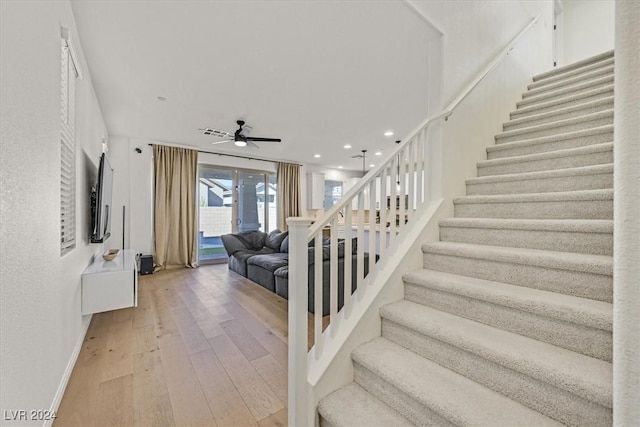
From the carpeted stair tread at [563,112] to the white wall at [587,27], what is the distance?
3518 millimetres

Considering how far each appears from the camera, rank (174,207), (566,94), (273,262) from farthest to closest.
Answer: (174,207)
(273,262)
(566,94)

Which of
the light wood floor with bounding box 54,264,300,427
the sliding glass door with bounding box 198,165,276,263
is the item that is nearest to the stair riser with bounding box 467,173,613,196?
the light wood floor with bounding box 54,264,300,427

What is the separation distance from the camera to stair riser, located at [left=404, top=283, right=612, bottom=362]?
1.09m

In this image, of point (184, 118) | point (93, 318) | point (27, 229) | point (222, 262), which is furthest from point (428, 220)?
point (222, 262)

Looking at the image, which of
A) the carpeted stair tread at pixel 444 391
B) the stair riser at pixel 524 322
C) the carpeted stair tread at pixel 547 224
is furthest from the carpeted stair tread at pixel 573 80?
the carpeted stair tread at pixel 444 391

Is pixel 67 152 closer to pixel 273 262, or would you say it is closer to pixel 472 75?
pixel 273 262

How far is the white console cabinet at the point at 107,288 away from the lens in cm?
234

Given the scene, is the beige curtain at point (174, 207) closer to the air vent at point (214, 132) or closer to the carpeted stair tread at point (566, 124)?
the air vent at point (214, 132)

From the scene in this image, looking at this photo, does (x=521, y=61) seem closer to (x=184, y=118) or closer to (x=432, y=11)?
(x=432, y=11)

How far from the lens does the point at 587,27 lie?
4.52 m

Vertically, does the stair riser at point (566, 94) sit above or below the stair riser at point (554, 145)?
above

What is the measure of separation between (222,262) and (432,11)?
19.1ft

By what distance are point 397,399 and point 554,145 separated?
2.29 m

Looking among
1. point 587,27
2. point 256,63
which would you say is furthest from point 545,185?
point 587,27
